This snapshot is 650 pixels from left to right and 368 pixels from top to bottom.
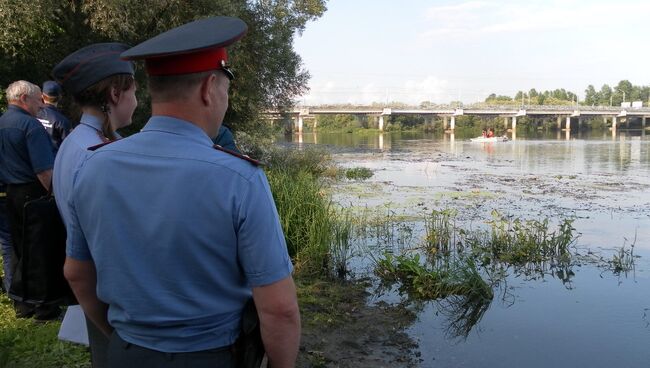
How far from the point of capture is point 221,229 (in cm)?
152

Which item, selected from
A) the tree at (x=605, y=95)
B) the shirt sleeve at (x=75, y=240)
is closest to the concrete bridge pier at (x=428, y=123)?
the tree at (x=605, y=95)

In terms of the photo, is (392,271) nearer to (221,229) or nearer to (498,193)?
(221,229)

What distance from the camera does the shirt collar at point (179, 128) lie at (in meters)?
1.60

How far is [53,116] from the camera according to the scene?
14.2ft

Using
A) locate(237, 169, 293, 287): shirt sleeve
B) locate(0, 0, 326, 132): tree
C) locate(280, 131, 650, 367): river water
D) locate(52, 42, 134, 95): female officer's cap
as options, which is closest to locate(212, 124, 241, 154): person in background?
locate(52, 42, 134, 95): female officer's cap

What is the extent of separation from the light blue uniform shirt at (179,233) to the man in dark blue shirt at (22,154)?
2984mm

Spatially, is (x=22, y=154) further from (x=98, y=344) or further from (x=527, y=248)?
(x=527, y=248)

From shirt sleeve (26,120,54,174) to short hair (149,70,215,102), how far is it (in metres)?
3.11

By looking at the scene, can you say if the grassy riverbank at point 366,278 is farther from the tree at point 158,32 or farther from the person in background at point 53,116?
the tree at point 158,32

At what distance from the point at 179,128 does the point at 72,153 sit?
105 centimetres

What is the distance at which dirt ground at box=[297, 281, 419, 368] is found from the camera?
5422mm

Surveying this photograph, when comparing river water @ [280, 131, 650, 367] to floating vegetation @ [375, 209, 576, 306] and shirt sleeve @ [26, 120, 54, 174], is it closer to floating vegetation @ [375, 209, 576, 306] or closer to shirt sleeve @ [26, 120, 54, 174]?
floating vegetation @ [375, 209, 576, 306]

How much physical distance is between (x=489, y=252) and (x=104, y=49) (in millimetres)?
7911

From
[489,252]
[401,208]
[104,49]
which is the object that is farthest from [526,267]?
[104,49]
